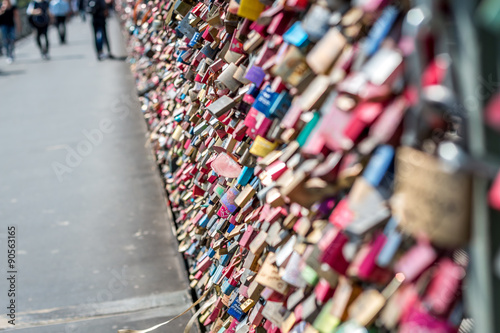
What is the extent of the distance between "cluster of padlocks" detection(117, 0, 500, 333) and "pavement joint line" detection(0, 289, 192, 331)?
3.39 ft

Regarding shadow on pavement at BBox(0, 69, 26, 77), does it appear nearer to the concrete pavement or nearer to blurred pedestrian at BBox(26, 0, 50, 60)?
blurred pedestrian at BBox(26, 0, 50, 60)

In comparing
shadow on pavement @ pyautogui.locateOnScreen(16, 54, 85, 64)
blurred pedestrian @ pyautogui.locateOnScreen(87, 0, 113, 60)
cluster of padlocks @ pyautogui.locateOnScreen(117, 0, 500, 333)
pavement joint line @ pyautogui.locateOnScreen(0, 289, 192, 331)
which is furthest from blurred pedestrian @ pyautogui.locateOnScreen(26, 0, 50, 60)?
cluster of padlocks @ pyautogui.locateOnScreen(117, 0, 500, 333)

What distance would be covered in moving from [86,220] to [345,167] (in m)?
3.75

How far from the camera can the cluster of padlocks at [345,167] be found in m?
0.92

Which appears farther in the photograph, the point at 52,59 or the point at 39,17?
the point at 52,59

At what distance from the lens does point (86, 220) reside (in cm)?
467

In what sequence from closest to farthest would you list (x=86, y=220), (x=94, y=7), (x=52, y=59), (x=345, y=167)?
(x=345, y=167), (x=86, y=220), (x=94, y=7), (x=52, y=59)

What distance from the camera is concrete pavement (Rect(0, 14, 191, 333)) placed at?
3.38 metres

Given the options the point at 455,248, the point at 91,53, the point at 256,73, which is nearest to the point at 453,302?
the point at 455,248

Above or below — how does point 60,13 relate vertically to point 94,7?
below

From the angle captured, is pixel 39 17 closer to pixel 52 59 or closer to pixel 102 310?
pixel 52 59

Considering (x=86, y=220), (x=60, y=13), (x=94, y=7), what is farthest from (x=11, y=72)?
(x=86, y=220)

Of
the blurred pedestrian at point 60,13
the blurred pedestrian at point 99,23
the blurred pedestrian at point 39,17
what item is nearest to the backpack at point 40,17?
the blurred pedestrian at point 39,17

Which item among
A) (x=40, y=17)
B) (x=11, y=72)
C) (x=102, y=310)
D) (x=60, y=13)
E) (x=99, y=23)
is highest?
(x=102, y=310)
